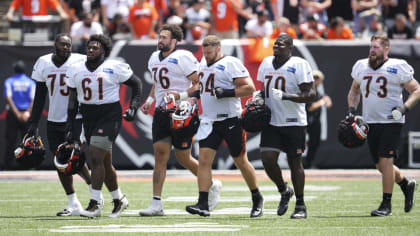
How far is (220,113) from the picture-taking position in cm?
942

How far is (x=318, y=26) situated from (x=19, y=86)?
18.8 ft

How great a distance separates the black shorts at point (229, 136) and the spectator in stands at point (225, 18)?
7.91 metres

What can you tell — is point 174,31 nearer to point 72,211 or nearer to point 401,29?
point 72,211

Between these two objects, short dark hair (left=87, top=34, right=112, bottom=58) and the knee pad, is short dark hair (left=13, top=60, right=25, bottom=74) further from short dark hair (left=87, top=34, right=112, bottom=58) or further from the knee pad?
the knee pad

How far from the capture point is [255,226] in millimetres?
8406

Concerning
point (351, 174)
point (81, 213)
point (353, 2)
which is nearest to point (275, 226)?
point (81, 213)

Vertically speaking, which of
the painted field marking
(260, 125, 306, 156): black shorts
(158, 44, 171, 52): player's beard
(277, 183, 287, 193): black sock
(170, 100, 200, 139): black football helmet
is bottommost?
the painted field marking

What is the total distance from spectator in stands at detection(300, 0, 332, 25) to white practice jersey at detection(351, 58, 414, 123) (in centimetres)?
853

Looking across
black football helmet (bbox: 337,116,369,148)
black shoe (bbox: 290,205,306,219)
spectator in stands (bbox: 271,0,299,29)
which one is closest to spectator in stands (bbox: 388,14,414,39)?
spectator in stands (bbox: 271,0,299,29)

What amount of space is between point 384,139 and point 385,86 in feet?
1.83

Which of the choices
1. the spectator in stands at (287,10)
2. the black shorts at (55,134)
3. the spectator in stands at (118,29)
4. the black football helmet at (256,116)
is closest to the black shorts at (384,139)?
the black football helmet at (256,116)

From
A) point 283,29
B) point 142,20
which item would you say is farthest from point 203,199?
point 142,20

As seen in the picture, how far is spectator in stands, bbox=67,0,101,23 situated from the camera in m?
17.6

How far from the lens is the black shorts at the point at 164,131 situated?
960 cm
